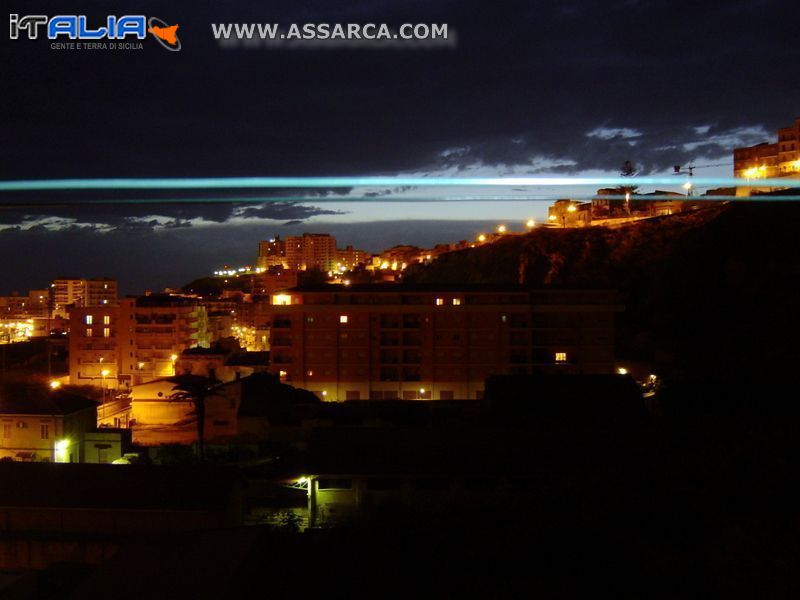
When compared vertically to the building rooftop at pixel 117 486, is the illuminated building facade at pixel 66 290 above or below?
above

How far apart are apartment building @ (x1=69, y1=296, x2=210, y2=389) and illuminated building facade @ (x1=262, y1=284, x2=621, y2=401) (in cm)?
667

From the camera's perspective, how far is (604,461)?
6.12 m

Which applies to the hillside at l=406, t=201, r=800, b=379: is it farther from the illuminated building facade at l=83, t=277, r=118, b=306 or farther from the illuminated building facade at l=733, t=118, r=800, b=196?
the illuminated building facade at l=83, t=277, r=118, b=306

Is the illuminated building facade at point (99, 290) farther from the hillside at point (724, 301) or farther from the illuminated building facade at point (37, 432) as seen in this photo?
the illuminated building facade at point (37, 432)

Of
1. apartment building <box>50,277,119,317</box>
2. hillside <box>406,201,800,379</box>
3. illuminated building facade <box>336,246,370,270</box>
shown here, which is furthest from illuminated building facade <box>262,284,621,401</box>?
illuminated building facade <box>336,246,370,270</box>

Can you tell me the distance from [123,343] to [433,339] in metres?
10.8

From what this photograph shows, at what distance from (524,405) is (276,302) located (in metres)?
8.81

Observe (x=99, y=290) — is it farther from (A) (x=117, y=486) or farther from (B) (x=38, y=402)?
(A) (x=117, y=486)

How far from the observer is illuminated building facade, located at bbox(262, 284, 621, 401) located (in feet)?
51.1

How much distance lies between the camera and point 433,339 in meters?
15.7

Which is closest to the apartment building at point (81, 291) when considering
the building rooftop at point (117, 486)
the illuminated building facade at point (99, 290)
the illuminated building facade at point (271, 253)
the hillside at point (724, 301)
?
the illuminated building facade at point (99, 290)

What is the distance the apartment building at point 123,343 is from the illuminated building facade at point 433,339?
6.67 m

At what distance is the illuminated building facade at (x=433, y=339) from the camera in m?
15.6

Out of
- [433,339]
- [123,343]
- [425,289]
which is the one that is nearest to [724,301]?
[433,339]
